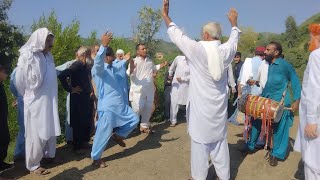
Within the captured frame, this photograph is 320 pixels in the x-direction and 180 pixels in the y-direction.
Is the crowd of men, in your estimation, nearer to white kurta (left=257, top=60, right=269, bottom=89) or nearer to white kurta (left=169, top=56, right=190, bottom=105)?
white kurta (left=257, top=60, right=269, bottom=89)

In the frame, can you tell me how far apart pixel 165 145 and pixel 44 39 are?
314 cm

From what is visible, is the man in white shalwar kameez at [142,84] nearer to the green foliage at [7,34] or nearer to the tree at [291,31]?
the green foliage at [7,34]

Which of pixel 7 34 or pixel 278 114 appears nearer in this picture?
pixel 278 114

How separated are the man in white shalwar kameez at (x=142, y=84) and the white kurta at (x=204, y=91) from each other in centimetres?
304

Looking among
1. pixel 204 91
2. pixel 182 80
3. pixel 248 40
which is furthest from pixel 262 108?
pixel 248 40

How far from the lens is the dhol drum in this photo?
5395 millimetres

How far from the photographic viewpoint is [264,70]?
6.04 m

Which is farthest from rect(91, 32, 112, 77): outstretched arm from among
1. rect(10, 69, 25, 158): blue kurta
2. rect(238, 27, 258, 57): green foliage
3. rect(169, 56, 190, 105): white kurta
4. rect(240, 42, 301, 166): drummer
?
rect(238, 27, 258, 57): green foliage

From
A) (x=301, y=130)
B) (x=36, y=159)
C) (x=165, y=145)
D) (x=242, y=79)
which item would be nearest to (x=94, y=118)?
(x=165, y=145)

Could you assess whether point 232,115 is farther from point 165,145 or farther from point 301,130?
point 301,130

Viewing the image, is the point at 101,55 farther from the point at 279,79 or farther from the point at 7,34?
the point at 7,34

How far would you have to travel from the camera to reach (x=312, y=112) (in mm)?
3744

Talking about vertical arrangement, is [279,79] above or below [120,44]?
below

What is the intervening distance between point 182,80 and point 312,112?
4909mm
